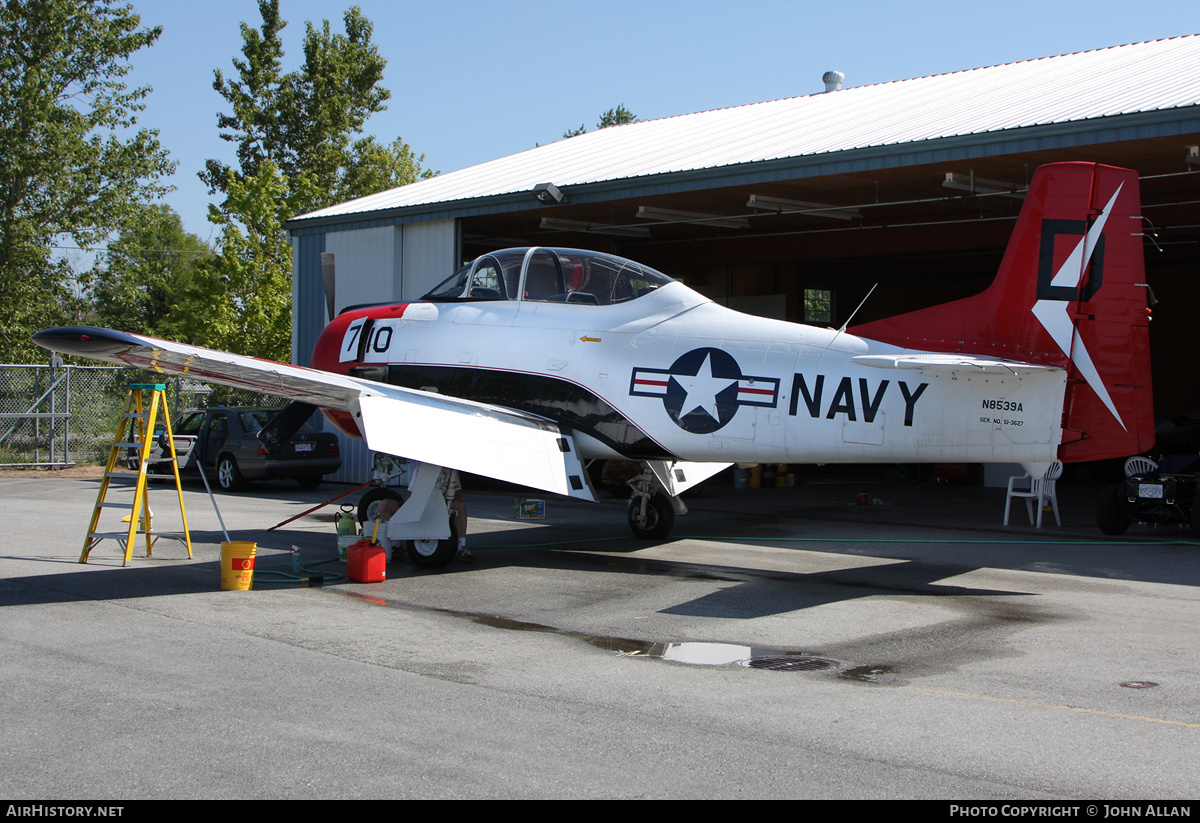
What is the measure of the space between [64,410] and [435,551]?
20458 millimetres

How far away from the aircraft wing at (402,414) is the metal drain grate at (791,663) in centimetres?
391

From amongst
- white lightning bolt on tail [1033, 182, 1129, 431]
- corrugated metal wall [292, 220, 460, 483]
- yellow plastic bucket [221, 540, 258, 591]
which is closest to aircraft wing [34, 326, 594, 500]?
yellow plastic bucket [221, 540, 258, 591]

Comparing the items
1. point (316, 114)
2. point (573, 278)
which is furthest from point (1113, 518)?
point (316, 114)

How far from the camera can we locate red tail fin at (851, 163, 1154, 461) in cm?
950

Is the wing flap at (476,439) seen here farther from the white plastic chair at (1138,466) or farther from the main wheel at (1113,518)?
the white plastic chair at (1138,466)

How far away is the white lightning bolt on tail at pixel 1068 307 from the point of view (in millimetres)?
9617

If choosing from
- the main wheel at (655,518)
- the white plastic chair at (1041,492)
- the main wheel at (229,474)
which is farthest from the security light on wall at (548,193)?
the white plastic chair at (1041,492)

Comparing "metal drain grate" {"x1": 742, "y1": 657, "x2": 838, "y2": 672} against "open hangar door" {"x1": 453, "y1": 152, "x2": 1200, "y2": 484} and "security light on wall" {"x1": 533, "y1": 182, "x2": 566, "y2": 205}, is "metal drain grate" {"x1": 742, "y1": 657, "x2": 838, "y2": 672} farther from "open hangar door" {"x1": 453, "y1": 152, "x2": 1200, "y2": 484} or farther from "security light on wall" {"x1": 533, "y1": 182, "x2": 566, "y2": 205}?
"security light on wall" {"x1": 533, "y1": 182, "x2": 566, "y2": 205}

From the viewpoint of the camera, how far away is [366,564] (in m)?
10.0

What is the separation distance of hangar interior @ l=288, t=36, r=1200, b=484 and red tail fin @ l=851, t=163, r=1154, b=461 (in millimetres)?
3275

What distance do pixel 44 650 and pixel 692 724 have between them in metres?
4.58

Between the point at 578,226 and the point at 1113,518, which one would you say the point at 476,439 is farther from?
the point at 578,226

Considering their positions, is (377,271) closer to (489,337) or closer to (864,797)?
(489,337)

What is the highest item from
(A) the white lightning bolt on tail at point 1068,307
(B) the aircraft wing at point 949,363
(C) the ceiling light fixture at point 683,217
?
(C) the ceiling light fixture at point 683,217
